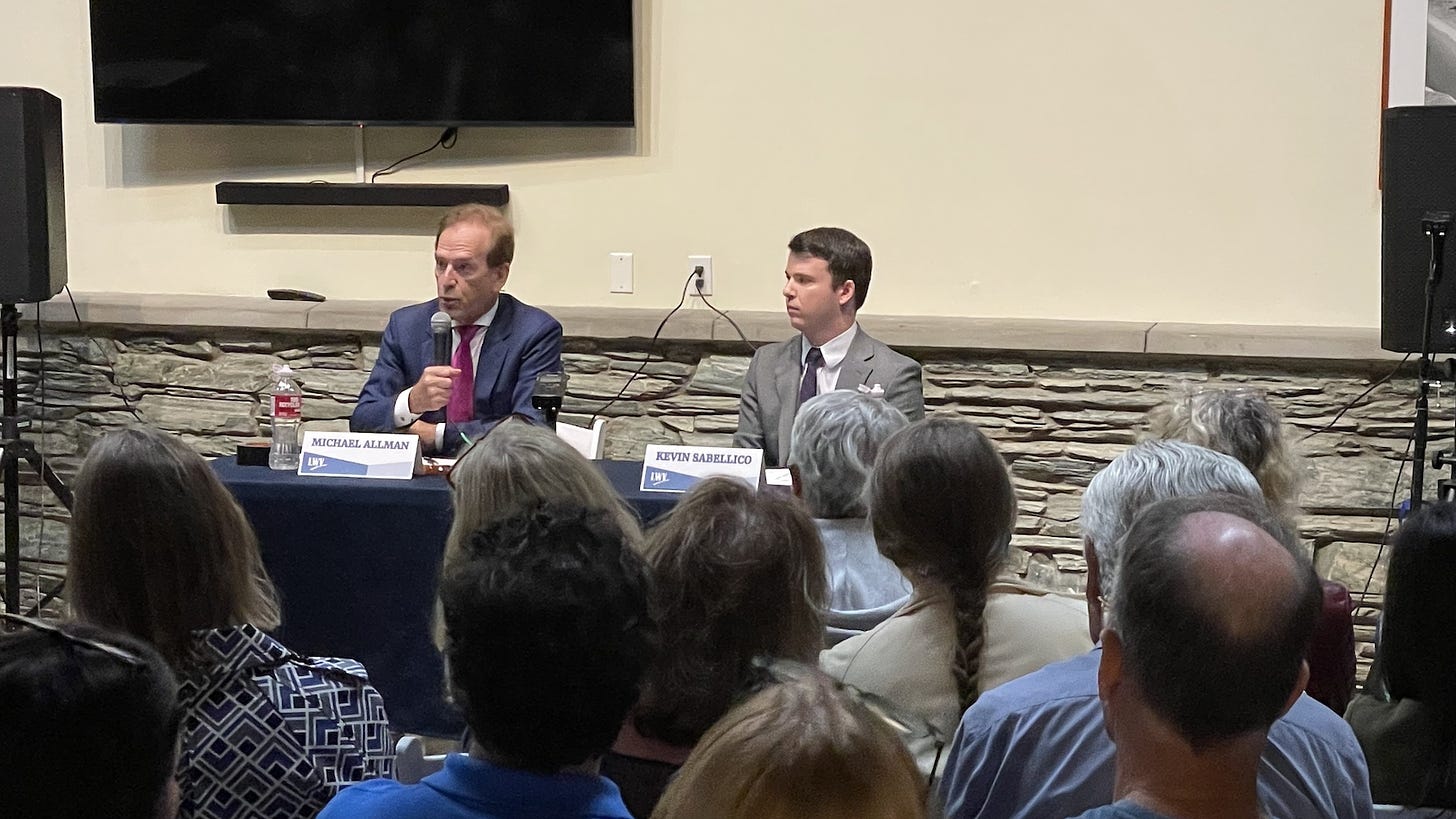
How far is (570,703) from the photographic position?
4.16ft

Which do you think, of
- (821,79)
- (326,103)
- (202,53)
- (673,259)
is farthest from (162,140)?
(821,79)

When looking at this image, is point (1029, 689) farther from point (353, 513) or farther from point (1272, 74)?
point (1272, 74)

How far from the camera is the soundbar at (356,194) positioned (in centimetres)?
462

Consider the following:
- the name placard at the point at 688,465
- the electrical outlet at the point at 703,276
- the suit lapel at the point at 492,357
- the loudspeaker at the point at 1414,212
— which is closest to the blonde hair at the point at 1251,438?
the name placard at the point at 688,465

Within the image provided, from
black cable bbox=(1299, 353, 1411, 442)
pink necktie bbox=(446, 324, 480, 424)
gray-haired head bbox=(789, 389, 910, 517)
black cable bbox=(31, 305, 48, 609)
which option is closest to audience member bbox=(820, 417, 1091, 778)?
gray-haired head bbox=(789, 389, 910, 517)

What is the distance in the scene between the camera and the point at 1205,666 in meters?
1.16

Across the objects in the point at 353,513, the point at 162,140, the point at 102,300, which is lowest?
the point at 353,513

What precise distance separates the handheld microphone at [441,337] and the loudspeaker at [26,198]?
57.0 inches

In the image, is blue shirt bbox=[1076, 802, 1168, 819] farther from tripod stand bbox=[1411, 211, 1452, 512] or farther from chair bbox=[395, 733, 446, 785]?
tripod stand bbox=[1411, 211, 1452, 512]

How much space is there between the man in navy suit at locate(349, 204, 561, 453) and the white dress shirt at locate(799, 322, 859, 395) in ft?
2.25

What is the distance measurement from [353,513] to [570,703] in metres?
1.85

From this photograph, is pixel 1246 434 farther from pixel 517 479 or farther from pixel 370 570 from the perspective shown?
pixel 370 570

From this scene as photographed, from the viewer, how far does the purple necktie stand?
154 inches

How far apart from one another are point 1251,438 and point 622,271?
2.48 meters
